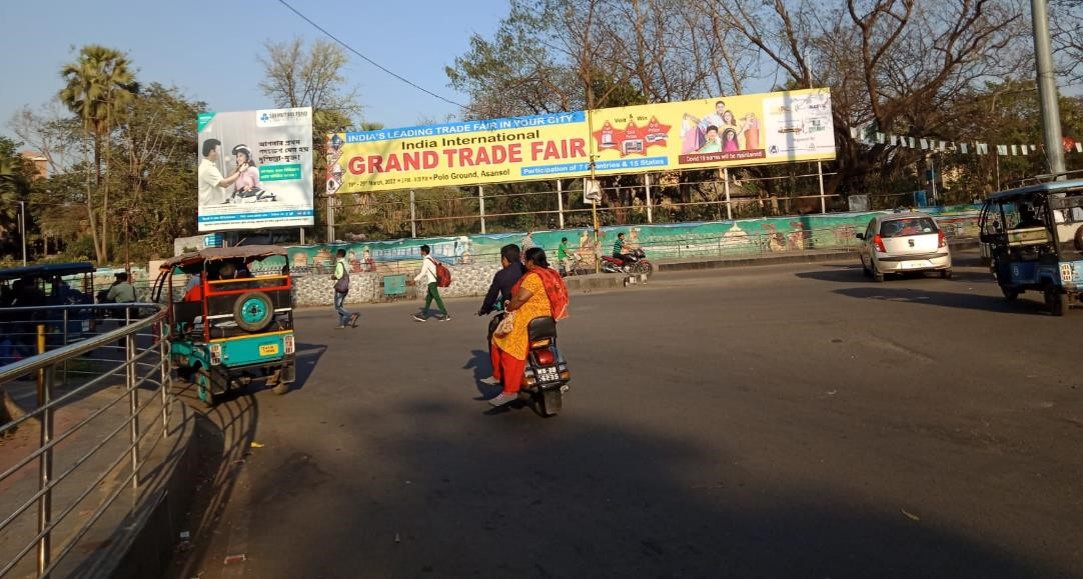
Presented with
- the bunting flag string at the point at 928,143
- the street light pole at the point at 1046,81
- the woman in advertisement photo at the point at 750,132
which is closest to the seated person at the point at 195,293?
the street light pole at the point at 1046,81

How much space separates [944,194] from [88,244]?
4443 cm

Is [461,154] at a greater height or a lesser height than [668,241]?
greater

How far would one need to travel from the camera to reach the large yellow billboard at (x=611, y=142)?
31719mm

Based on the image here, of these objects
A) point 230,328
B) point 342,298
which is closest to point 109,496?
point 230,328

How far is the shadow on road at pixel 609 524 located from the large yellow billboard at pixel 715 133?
2719cm

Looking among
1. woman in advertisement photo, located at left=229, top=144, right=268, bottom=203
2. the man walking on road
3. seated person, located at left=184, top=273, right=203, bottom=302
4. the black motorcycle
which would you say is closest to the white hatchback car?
the man walking on road

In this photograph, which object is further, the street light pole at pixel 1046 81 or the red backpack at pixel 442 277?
the red backpack at pixel 442 277

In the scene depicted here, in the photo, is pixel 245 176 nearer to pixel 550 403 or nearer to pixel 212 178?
pixel 212 178

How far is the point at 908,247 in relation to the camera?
17.1 m

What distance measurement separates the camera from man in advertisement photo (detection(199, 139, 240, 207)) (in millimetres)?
31062

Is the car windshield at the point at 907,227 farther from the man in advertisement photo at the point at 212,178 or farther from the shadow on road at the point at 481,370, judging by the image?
the man in advertisement photo at the point at 212,178

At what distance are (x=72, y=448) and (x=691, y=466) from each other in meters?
5.31

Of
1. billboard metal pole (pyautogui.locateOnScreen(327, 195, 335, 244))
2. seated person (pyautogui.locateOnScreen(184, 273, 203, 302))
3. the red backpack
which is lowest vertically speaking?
seated person (pyautogui.locateOnScreen(184, 273, 203, 302))

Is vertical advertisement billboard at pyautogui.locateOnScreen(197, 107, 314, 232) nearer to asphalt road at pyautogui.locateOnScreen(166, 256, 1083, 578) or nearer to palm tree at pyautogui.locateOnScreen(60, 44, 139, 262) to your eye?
palm tree at pyautogui.locateOnScreen(60, 44, 139, 262)
